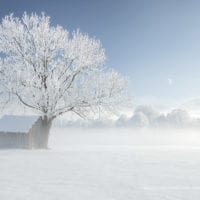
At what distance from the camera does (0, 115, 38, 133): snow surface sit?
42469 millimetres

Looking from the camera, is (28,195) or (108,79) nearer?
(28,195)

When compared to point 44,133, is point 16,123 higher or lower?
higher

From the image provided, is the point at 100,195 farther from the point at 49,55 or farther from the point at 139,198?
the point at 49,55

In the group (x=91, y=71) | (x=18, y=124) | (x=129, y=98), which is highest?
(x=91, y=71)

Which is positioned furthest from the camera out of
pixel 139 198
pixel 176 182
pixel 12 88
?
pixel 12 88

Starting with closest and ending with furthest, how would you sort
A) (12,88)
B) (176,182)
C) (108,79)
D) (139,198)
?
(139,198)
(176,182)
(12,88)
(108,79)

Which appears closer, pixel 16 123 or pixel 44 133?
pixel 44 133

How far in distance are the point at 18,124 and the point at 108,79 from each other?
12835 millimetres

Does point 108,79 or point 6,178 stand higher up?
point 108,79

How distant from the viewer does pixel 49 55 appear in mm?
42031

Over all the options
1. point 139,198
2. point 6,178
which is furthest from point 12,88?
point 139,198

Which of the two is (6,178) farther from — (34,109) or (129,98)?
(129,98)

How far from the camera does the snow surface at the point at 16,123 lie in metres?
42.5

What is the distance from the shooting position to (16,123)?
43.7 m
